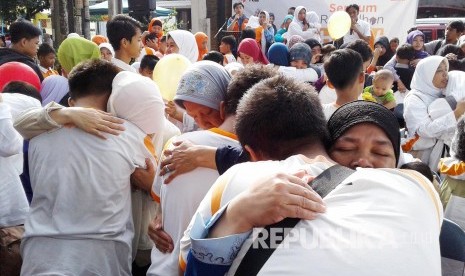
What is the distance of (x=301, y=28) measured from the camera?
976cm

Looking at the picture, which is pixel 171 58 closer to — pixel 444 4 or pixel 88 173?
pixel 88 173

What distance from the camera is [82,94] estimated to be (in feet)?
7.15

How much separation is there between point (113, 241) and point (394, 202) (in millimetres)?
1333

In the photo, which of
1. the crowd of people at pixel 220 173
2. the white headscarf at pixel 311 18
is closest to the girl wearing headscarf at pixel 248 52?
the crowd of people at pixel 220 173

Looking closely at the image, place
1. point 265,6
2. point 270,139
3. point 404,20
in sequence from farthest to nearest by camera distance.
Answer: point 265,6 < point 404,20 < point 270,139

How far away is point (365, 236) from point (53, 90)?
9.21 feet

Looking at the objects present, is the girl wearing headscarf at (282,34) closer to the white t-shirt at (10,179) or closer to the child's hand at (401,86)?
the child's hand at (401,86)

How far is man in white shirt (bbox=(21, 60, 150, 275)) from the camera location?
76.5 inches

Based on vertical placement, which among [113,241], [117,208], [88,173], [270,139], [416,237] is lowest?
[113,241]

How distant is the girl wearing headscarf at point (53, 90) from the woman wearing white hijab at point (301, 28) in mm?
6722

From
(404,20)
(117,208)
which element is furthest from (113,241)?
(404,20)

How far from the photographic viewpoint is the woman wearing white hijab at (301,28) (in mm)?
9508

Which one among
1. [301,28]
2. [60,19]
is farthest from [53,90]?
[60,19]

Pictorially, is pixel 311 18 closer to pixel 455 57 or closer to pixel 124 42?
pixel 455 57
